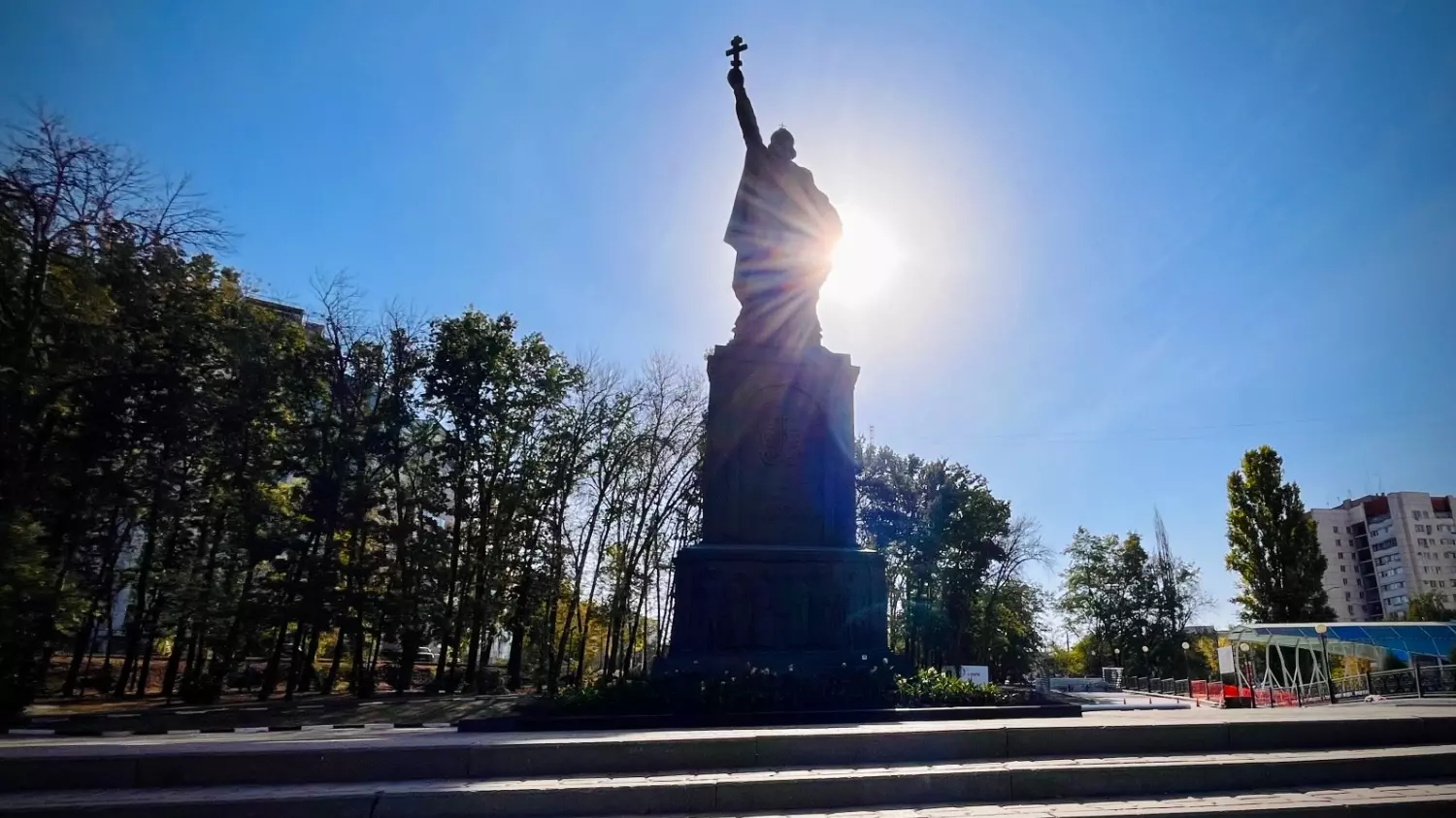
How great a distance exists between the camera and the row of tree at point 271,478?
14.1 m

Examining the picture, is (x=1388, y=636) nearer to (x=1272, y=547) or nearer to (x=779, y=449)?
(x=1272, y=547)

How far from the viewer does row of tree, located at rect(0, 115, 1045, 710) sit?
14.1 metres

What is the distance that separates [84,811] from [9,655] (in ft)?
42.2

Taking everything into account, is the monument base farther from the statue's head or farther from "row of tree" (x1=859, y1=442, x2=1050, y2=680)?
"row of tree" (x1=859, y1=442, x2=1050, y2=680)

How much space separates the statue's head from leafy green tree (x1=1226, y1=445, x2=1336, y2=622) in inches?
1598

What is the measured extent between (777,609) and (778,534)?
1.42 metres

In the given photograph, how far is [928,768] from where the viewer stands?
6.11 m

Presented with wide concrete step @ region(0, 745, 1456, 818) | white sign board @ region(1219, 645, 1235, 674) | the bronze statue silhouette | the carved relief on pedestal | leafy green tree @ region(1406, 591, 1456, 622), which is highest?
the bronze statue silhouette

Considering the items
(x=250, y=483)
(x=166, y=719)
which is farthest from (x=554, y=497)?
(x=166, y=719)

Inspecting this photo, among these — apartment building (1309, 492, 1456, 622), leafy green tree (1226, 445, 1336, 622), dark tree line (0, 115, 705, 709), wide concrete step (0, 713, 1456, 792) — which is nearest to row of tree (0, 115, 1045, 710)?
dark tree line (0, 115, 705, 709)

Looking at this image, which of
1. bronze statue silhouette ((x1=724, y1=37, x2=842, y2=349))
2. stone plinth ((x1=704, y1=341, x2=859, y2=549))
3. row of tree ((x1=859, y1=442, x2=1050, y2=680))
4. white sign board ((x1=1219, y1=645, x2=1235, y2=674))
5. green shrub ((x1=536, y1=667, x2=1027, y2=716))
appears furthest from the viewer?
row of tree ((x1=859, y1=442, x2=1050, y2=680))

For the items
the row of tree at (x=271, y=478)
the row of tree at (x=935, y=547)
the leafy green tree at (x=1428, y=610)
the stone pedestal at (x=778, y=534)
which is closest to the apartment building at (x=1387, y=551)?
the leafy green tree at (x=1428, y=610)

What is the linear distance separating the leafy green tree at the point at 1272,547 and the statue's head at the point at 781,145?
4058 cm

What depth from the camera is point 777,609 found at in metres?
11.1
